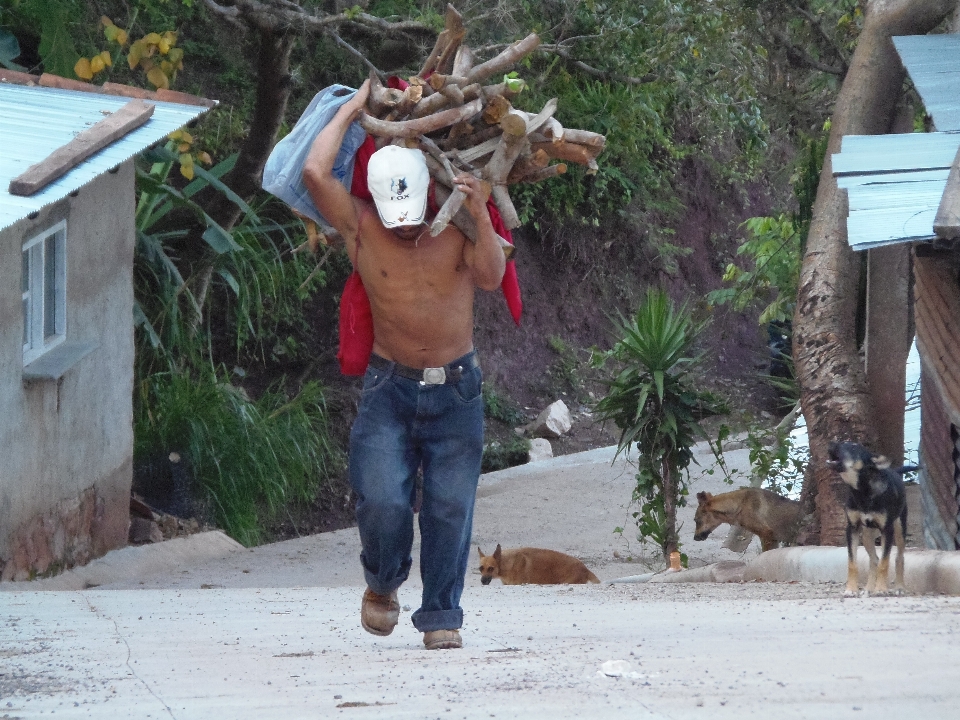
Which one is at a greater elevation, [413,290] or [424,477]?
[413,290]

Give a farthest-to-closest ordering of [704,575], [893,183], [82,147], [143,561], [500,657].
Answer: [143,561] → [704,575] → [82,147] → [893,183] → [500,657]

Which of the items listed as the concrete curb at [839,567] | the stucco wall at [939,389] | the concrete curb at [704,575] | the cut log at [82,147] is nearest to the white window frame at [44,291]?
the cut log at [82,147]

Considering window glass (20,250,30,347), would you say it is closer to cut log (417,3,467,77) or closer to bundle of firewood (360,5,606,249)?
cut log (417,3,467,77)

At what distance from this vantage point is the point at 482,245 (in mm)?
4871

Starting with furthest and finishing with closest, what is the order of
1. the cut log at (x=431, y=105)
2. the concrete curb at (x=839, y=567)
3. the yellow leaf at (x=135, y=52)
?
the yellow leaf at (x=135, y=52) → the concrete curb at (x=839, y=567) → the cut log at (x=431, y=105)

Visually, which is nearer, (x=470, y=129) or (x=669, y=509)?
(x=470, y=129)

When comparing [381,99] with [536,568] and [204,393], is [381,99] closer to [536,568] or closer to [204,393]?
[536,568]

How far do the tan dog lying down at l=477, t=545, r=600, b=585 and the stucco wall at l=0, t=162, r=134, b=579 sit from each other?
3.38 meters

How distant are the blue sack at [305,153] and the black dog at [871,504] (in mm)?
3308

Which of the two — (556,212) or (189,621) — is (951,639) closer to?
(189,621)

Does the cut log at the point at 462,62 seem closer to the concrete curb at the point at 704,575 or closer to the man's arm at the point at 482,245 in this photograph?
the man's arm at the point at 482,245

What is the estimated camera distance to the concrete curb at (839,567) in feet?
22.4

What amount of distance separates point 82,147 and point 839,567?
5836 millimetres

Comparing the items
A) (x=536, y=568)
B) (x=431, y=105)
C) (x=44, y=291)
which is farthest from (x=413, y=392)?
(x=536, y=568)
